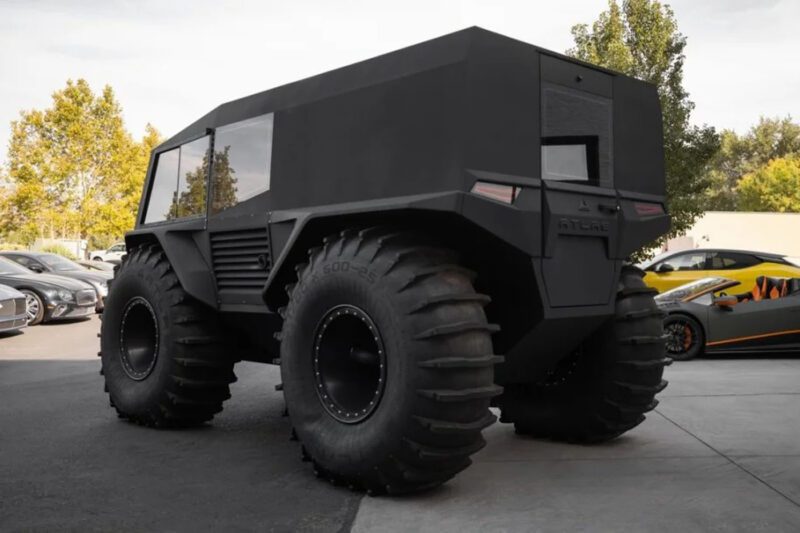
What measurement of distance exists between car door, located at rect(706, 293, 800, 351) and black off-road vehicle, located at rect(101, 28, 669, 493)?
6.23 metres

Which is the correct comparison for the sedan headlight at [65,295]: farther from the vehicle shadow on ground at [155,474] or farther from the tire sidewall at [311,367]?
the tire sidewall at [311,367]

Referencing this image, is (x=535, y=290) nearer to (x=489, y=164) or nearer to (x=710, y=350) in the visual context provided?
(x=489, y=164)

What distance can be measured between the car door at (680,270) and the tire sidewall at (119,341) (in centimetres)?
1171

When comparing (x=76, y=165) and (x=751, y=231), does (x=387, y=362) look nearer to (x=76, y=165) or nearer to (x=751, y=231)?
(x=76, y=165)

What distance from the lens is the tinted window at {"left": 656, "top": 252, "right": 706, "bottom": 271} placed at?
1593 centimetres

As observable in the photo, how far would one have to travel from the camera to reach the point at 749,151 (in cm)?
8338

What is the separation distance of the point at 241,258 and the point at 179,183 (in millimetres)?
1350

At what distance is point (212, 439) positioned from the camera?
5.89 meters

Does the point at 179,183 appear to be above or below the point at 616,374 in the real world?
above

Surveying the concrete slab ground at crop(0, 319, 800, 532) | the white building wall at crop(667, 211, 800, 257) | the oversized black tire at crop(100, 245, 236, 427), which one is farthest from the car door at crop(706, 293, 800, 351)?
the white building wall at crop(667, 211, 800, 257)

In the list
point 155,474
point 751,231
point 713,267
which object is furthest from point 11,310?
point 751,231

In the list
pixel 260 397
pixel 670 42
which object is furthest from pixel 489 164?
pixel 670 42

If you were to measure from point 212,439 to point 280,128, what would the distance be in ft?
7.91

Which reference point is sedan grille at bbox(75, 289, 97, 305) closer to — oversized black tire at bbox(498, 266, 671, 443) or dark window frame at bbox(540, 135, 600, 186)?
oversized black tire at bbox(498, 266, 671, 443)
